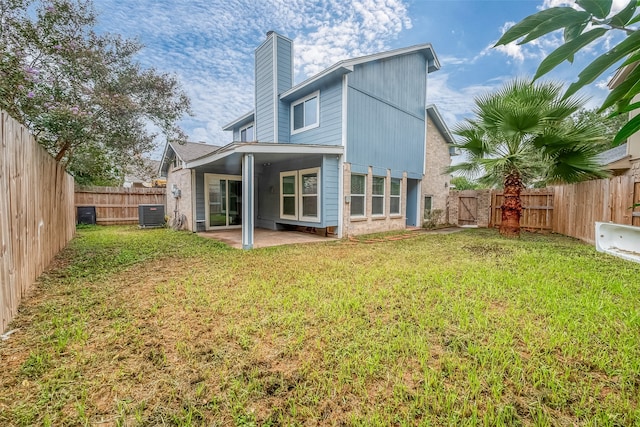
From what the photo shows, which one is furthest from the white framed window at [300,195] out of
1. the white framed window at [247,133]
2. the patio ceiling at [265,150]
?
the white framed window at [247,133]

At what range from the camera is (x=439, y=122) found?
40.9 ft

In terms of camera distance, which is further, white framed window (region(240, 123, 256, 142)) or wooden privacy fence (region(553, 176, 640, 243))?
white framed window (region(240, 123, 256, 142))

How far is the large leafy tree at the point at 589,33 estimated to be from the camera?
631 mm

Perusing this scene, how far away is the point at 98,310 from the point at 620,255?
8.77 metres

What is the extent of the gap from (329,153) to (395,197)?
375 cm

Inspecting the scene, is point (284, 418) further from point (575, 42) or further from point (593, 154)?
point (593, 154)

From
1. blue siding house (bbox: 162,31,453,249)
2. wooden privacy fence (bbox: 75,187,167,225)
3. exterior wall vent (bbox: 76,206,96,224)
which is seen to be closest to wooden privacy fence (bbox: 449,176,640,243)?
blue siding house (bbox: 162,31,453,249)

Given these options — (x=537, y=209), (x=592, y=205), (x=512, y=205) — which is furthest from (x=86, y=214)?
(x=537, y=209)

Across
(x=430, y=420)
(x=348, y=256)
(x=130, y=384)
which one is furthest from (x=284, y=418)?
(x=348, y=256)

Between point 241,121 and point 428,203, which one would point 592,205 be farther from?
point 241,121

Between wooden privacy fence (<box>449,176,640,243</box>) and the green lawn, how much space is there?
8.05 feet

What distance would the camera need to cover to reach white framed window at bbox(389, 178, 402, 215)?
34.5ft

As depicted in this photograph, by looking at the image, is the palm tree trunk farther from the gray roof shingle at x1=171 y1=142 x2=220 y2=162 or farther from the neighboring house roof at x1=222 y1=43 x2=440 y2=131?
the gray roof shingle at x1=171 y1=142 x2=220 y2=162

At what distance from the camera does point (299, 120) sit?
993cm
